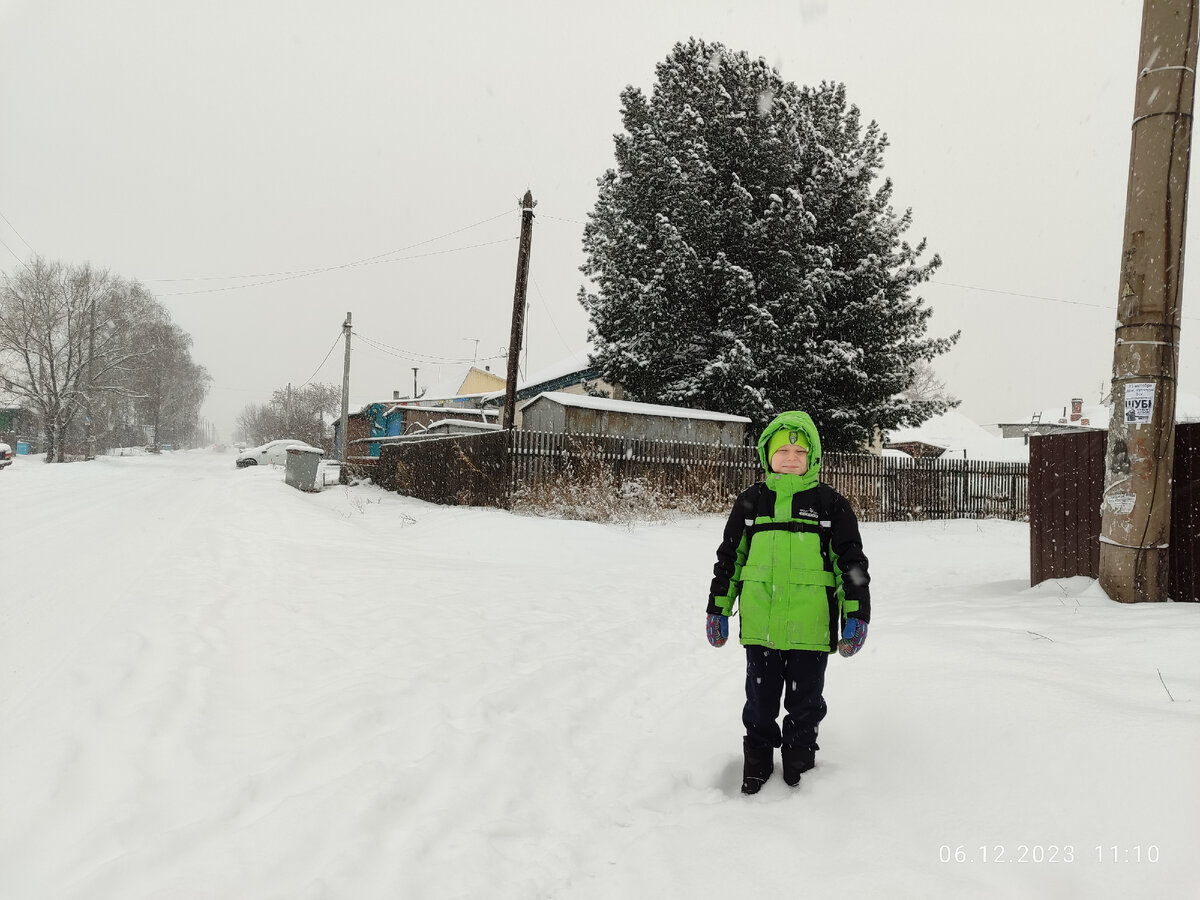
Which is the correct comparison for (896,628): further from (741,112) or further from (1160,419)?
(741,112)

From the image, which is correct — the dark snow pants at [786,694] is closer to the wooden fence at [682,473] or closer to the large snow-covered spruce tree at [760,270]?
the wooden fence at [682,473]

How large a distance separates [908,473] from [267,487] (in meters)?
17.1

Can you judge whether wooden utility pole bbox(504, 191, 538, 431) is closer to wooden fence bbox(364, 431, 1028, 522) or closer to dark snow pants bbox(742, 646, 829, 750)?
wooden fence bbox(364, 431, 1028, 522)

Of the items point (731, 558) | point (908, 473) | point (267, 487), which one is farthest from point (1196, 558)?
point (267, 487)

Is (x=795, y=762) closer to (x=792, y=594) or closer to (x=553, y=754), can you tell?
(x=792, y=594)

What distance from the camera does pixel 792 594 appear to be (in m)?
2.74

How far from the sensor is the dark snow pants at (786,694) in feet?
9.08

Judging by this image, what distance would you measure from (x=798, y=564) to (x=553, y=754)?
1475 mm

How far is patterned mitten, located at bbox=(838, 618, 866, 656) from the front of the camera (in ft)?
8.71

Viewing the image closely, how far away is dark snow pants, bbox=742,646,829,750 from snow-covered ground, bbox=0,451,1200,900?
7.6 inches

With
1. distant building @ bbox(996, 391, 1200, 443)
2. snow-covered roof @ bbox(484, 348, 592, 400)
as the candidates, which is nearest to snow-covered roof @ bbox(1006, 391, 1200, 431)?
distant building @ bbox(996, 391, 1200, 443)

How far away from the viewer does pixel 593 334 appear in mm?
24422

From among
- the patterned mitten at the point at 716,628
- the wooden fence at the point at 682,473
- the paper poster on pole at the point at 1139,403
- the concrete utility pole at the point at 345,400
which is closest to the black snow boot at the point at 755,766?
the patterned mitten at the point at 716,628
